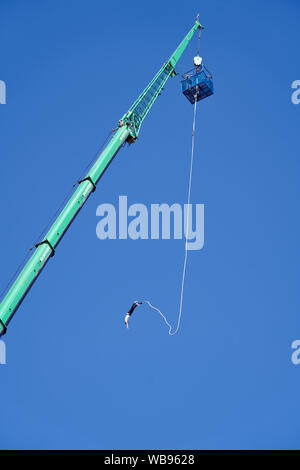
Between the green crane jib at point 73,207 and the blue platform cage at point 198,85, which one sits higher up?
the blue platform cage at point 198,85

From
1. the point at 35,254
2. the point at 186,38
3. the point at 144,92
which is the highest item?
the point at 186,38

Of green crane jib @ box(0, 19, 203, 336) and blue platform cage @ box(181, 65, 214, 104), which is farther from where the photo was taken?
blue platform cage @ box(181, 65, 214, 104)

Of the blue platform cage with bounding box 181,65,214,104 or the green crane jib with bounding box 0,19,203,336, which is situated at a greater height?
the blue platform cage with bounding box 181,65,214,104

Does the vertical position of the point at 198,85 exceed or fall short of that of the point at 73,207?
it exceeds it

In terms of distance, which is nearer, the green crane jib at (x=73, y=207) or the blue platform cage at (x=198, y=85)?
the green crane jib at (x=73, y=207)

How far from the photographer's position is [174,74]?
42.2 m

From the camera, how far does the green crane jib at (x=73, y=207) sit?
73.5 ft

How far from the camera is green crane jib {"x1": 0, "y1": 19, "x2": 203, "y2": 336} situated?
22.4 meters

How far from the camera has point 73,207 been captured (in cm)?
2614
